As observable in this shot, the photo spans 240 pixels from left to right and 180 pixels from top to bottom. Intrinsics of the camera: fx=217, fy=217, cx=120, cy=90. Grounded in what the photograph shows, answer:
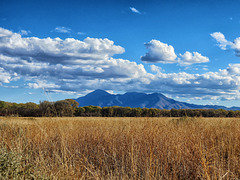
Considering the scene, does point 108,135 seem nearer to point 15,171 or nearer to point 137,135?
point 137,135

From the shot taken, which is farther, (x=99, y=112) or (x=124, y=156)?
(x=99, y=112)

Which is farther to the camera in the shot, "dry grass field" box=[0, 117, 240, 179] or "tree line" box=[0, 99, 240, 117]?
"tree line" box=[0, 99, 240, 117]

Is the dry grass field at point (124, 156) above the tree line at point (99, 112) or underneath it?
underneath

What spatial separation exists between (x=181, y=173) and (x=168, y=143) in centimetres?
115

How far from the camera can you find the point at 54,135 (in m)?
8.30

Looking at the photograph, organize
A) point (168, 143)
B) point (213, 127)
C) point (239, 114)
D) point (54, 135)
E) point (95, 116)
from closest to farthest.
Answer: point (168, 143)
point (54, 135)
point (213, 127)
point (95, 116)
point (239, 114)

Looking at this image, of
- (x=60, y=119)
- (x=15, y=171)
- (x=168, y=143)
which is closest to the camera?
(x=15, y=171)

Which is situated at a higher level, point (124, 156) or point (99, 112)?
point (99, 112)

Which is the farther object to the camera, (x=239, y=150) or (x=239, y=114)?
(x=239, y=114)

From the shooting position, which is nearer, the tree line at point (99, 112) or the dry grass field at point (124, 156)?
the dry grass field at point (124, 156)

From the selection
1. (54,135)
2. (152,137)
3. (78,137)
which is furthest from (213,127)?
(54,135)

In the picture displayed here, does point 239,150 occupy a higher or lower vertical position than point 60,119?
lower

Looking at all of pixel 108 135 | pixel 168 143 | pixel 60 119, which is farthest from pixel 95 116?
pixel 168 143

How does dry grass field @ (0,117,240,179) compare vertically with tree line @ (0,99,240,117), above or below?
below
